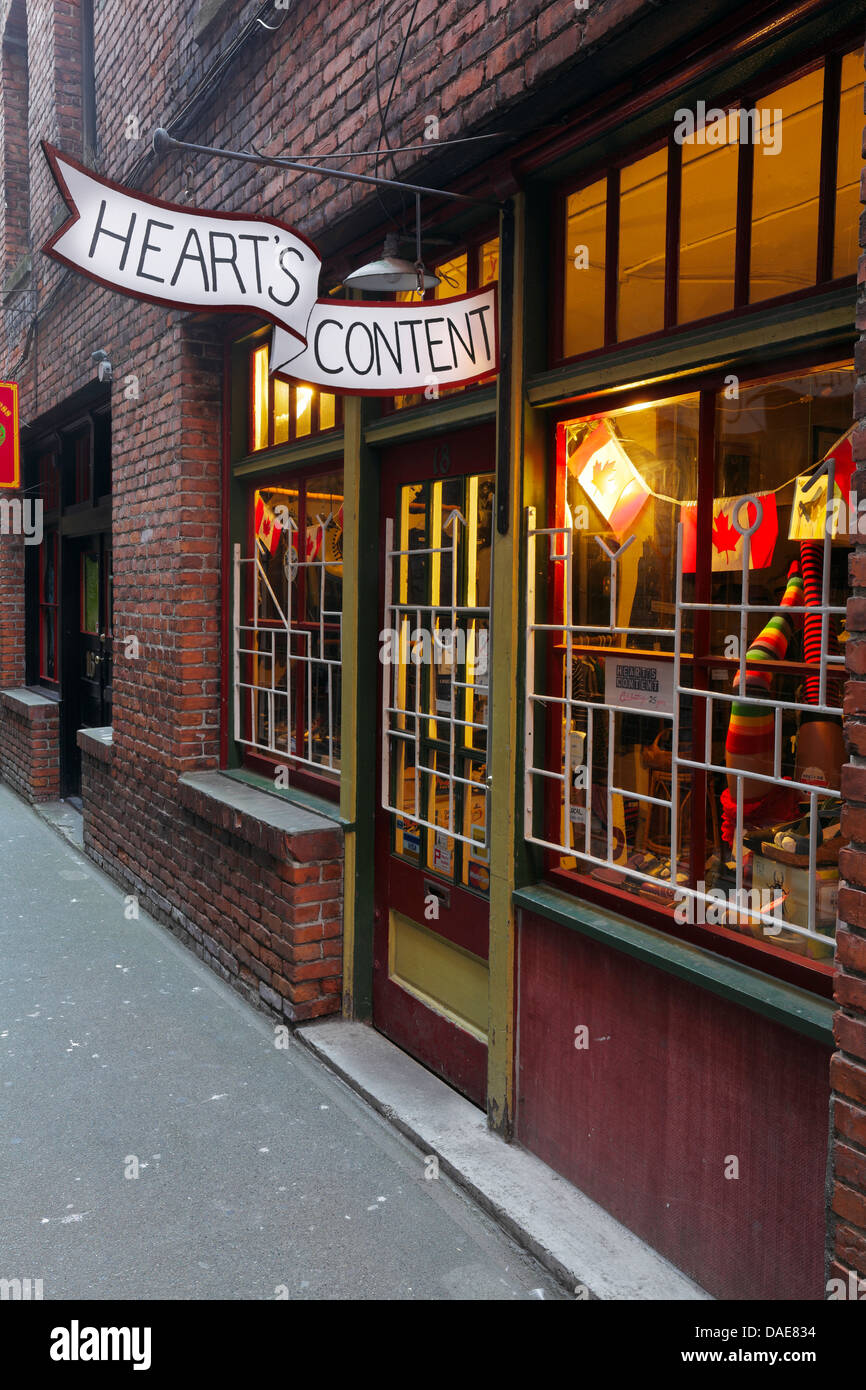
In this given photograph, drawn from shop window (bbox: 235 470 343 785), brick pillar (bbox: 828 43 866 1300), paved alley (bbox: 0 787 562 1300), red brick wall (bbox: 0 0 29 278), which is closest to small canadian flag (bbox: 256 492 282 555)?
shop window (bbox: 235 470 343 785)

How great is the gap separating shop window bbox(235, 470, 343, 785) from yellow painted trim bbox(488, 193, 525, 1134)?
1433mm

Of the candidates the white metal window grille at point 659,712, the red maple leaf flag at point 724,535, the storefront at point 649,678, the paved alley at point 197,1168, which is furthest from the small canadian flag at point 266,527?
the red maple leaf flag at point 724,535

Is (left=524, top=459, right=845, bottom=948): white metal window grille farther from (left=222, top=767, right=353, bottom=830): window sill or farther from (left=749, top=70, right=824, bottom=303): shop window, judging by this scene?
(left=222, top=767, right=353, bottom=830): window sill

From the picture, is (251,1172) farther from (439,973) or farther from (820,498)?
(820,498)

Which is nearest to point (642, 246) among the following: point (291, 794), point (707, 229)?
point (707, 229)

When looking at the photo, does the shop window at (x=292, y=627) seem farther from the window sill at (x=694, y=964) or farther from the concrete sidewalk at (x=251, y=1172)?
the window sill at (x=694, y=964)

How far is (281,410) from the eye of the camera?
571 cm

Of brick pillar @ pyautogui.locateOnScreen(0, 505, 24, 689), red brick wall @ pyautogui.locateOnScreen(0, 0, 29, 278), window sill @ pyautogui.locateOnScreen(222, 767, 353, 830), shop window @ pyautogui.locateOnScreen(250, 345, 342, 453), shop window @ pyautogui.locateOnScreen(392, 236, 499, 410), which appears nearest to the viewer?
shop window @ pyautogui.locateOnScreen(392, 236, 499, 410)

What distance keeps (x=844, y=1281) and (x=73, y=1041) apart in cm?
353

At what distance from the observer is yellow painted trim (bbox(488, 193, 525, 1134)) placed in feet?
11.9

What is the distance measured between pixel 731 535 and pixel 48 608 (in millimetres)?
9637

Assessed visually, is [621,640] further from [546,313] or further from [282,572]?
[282,572]

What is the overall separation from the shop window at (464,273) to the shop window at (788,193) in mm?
1161

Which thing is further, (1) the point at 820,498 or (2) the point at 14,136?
(2) the point at 14,136
